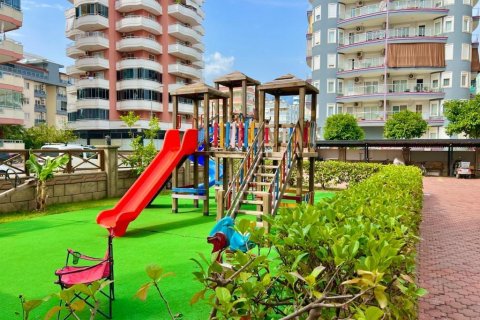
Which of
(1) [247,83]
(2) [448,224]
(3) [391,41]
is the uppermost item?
(3) [391,41]

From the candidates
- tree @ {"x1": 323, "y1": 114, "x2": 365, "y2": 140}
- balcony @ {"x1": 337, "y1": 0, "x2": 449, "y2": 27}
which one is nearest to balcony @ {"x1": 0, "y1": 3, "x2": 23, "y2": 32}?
tree @ {"x1": 323, "y1": 114, "x2": 365, "y2": 140}

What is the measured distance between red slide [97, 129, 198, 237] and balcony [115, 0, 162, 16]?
38.8 meters

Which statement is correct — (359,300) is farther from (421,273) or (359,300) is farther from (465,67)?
(465,67)

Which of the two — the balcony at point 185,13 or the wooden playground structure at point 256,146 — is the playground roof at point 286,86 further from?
the balcony at point 185,13

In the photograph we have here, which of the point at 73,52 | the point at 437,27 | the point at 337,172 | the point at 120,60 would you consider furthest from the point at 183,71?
the point at 337,172

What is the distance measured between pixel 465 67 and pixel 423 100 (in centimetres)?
488

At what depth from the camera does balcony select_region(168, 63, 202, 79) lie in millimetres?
47250

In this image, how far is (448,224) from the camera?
31.8 feet

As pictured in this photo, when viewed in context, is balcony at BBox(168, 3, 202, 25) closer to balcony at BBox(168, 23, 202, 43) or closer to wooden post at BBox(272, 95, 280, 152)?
balcony at BBox(168, 23, 202, 43)

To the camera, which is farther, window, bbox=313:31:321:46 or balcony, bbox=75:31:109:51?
balcony, bbox=75:31:109:51

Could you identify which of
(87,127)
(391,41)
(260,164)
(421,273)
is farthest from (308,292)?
(87,127)

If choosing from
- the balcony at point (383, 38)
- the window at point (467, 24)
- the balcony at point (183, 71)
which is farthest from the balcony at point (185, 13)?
the window at point (467, 24)

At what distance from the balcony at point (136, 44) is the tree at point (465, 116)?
107 ft

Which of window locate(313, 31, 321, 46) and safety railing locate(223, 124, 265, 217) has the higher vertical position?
window locate(313, 31, 321, 46)
